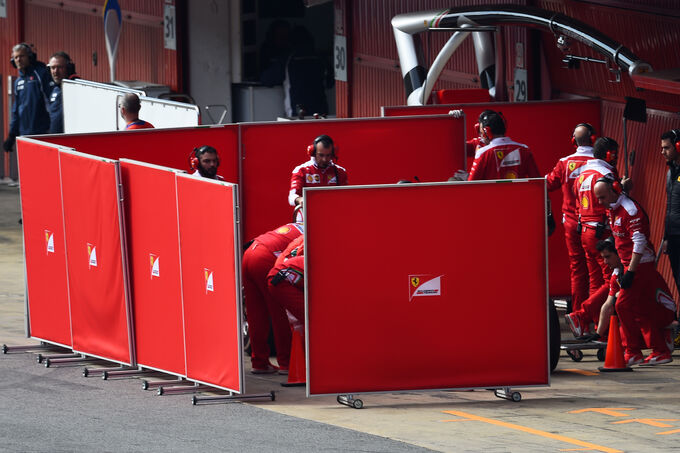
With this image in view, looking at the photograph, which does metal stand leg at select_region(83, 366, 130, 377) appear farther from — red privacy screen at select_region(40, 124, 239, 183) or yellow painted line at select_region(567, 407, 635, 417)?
yellow painted line at select_region(567, 407, 635, 417)

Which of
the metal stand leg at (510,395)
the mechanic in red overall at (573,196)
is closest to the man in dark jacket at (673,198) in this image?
the mechanic in red overall at (573,196)

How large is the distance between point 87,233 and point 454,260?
339cm

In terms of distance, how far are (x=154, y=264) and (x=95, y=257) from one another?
0.81 metres

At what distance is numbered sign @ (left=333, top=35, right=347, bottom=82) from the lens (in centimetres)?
2203

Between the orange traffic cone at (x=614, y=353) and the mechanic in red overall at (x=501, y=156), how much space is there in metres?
1.95

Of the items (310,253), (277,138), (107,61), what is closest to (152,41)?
(107,61)

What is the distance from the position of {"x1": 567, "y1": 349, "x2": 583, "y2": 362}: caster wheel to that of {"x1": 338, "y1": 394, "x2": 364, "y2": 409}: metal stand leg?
9.76 ft

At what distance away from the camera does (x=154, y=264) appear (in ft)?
39.4

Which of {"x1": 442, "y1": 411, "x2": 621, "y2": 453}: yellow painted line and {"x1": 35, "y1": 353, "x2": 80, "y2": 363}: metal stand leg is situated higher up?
{"x1": 35, "y1": 353, "x2": 80, "y2": 363}: metal stand leg

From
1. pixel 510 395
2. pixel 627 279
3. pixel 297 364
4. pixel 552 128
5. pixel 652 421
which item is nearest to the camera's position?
pixel 652 421

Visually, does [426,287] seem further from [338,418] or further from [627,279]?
[627,279]

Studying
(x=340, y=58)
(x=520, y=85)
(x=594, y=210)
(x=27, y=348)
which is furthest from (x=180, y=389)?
(x=340, y=58)

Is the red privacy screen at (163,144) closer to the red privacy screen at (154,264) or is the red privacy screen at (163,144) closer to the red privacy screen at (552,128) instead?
the red privacy screen at (154,264)

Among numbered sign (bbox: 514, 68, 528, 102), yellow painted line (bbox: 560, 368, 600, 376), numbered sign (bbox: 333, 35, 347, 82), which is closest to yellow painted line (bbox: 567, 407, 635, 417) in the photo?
yellow painted line (bbox: 560, 368, 600, 376)
